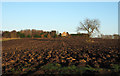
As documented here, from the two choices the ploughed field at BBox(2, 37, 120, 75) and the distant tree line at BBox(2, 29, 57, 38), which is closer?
the ploughed field at BBox(2, 37, 120, 75)

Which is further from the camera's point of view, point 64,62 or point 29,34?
point 29,34

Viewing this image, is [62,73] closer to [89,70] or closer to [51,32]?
[89,70]

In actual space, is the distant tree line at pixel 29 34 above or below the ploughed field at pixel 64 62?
above

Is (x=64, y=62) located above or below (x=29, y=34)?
below

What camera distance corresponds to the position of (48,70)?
5.82m

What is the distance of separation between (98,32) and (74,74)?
27.0 m

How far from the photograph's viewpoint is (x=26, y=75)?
5387 mm

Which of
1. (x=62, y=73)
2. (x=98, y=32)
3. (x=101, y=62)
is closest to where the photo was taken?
(x=62, y=73)

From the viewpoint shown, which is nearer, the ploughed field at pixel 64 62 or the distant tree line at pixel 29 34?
the ploughed field at pixel 64 62

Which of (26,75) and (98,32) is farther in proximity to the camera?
(98,32)

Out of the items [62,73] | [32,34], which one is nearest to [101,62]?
[62,73]

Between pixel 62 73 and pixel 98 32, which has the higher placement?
pixel 98 32

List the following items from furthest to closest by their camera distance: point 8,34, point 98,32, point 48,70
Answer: point 8,34 < point 98,32 < point 48,70

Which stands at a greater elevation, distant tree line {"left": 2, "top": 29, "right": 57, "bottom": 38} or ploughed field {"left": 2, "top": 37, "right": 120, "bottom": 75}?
distant tree line {"left": 2, "top": 29, "right": 57, "bottom": 38}
